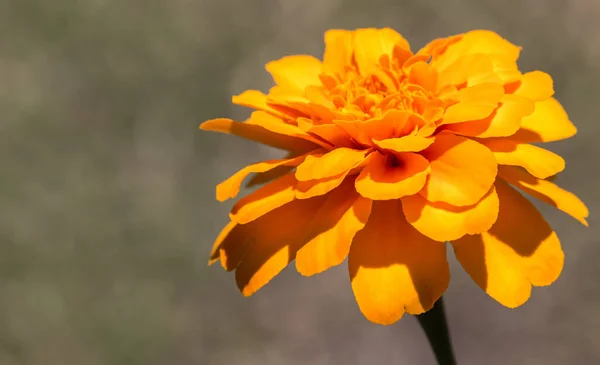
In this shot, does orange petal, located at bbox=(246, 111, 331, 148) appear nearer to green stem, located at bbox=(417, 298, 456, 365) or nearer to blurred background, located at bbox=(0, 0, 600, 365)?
green stem, located at bbox=(417, 298, 456, 365)

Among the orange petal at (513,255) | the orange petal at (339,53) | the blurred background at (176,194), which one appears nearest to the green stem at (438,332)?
the orange petal at (513,255)

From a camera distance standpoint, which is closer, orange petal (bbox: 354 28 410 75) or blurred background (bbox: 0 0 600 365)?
orange petal (bbox: 354 28 410 75)

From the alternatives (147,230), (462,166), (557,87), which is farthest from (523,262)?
(147,230)

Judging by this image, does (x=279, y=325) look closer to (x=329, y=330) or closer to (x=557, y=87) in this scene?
(x=329, y=330)

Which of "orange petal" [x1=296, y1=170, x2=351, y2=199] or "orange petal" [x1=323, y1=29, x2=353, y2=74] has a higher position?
"orange petal" [x1=323, y1=29, x2=353, y2=74]

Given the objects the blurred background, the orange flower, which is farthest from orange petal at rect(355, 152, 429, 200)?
the blurred background

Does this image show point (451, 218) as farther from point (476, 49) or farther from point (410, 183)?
point (476, 49)

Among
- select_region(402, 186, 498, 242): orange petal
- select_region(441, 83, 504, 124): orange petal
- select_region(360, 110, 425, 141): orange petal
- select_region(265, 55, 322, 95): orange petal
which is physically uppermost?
select_region(265, 55, 322, 95): orange petal

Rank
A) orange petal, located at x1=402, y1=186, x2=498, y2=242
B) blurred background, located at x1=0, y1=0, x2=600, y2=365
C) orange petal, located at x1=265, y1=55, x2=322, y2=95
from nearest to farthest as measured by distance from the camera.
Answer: orange petal, located at x1=402, y1=186, x2=498, y2=242 → orange petal, located at x1=265, y1=55, x2=322, y2=95 → blurred background, located at x1=0, y1=0, x2=600, y2=365
